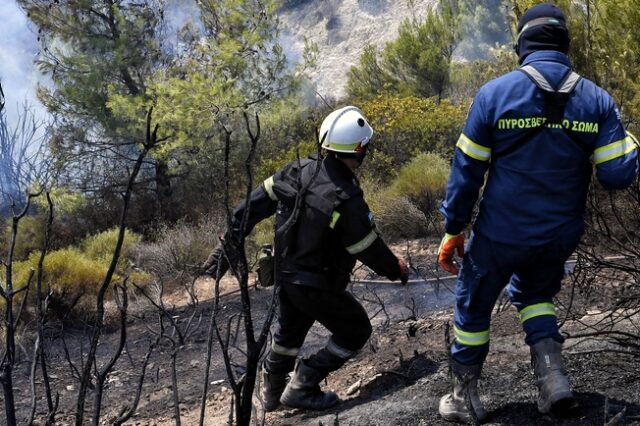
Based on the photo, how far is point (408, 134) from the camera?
12.1 metres

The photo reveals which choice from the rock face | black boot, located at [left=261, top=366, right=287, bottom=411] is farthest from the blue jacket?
the rock face

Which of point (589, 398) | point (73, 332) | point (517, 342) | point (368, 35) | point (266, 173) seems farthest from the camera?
point (368, 35)

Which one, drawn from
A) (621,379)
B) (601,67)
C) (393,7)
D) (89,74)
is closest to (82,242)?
(89,74)

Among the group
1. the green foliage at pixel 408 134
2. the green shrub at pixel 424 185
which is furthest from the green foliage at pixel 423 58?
the green shrub at pixel 424 185

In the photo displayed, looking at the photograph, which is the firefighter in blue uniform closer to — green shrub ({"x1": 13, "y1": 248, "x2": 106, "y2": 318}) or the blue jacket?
the blue jacket

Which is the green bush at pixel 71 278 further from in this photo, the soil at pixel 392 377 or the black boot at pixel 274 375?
the black boot at pixel 274 375

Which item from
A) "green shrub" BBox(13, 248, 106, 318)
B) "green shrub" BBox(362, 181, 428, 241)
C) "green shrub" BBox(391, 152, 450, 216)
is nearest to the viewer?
"green shrub" BBox(13, 248, 106, 318)

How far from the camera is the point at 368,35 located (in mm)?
36031

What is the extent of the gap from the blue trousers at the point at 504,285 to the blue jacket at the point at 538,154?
0.20 feet

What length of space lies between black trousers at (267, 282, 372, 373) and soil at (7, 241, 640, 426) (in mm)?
288

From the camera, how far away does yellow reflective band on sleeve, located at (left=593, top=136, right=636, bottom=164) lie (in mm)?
2834

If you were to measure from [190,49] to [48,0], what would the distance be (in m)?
2.75

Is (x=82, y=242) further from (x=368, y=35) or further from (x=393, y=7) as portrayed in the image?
(x=393, y=7)

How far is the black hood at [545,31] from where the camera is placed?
2924 mm
